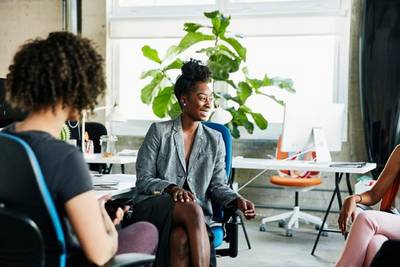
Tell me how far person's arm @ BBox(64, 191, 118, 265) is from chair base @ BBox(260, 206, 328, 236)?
3.58 meters

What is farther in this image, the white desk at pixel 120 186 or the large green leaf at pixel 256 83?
the large green leaf at pixel 256 83

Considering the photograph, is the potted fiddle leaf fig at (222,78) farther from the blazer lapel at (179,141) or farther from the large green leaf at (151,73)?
the blazer lapel at (179,141)

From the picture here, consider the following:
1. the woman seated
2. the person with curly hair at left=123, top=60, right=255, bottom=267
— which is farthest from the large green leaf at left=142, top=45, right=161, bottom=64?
the woman seated

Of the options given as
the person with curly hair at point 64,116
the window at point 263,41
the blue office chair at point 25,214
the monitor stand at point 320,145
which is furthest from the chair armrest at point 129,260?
the window at point 263,41

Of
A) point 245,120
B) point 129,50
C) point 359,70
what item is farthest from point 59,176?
point 129,50

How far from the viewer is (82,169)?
1450 mm

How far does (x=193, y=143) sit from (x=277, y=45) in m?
2.86

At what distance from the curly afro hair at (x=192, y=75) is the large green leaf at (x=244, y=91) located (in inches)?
84.1

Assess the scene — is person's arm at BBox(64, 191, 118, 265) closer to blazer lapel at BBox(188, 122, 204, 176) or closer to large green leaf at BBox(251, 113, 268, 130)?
blazer lapel at BBox(188, 122, 204, 176)

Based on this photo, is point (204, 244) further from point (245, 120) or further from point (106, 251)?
point (245, 120)

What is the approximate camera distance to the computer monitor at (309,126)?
4.16 metres

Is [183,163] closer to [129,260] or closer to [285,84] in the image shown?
[129,260]

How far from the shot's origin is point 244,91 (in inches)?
199

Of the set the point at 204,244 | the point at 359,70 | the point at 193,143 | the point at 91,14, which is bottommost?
the point at 204,244
